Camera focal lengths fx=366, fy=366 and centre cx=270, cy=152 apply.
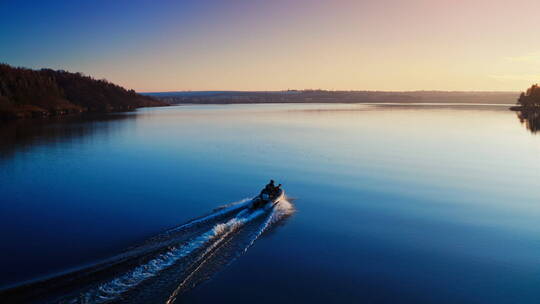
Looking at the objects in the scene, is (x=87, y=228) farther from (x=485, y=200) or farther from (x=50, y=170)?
(x=485, y=200)

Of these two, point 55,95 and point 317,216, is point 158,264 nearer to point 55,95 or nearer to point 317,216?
point 317,216

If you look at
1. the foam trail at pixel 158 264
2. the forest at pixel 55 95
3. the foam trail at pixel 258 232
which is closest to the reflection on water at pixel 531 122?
the foam trail at pixel 258 232

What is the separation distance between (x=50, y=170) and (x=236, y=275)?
16.9 m

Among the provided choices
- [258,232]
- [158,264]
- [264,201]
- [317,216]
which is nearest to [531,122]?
[317,216]

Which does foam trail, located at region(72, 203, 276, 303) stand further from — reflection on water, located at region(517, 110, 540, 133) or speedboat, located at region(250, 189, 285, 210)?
reflection on water, located at region(517, 110, 540, 133)

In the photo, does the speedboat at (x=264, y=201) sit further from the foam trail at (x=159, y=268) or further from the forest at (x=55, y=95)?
the forest at (x=55, y=95)

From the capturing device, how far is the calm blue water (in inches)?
334

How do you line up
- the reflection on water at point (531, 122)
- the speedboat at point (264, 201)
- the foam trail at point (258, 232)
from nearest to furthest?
the foam trail at point (258, 232) → the speedboat at point (264, 201) → the reflection on water at point (531, 122)

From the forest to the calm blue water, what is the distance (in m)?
55.1

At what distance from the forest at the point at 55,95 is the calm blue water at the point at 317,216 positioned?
55.1 m

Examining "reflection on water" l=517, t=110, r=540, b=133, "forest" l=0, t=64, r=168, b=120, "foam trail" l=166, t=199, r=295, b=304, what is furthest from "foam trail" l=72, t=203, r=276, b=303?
"forest" l=0, t=64, r=168, b=120

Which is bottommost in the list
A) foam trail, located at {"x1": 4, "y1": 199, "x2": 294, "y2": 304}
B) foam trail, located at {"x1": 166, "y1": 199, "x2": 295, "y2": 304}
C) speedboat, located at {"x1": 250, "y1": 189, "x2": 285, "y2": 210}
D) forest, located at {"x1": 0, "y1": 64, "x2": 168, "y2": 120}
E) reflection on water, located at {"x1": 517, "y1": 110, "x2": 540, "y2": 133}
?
foam trail, located at {"x1": 166, "y1": 199, "x2": 295, "y2": 304}

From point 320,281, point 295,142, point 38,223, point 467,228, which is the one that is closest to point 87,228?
point 38,223

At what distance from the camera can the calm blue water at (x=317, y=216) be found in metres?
8.48
